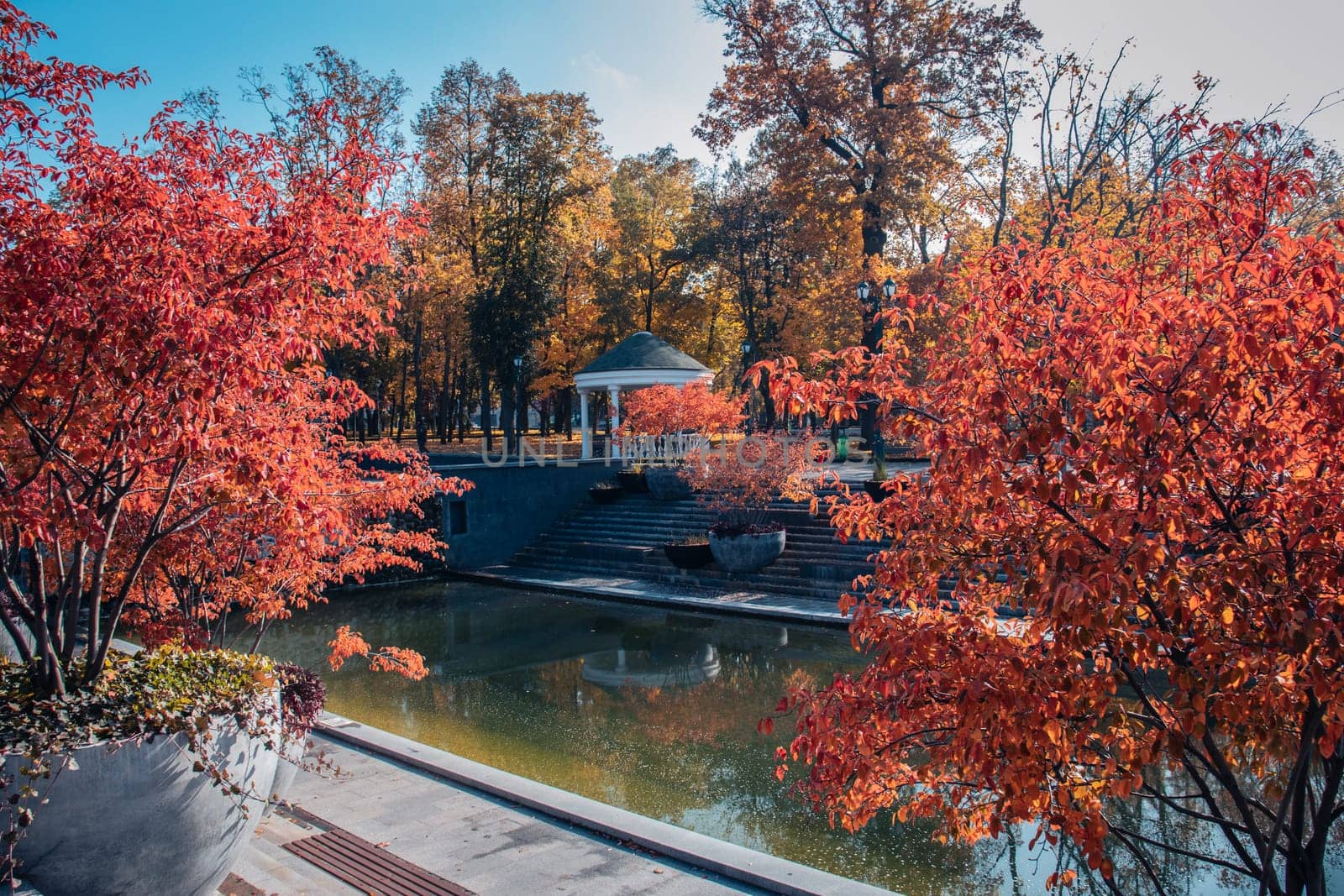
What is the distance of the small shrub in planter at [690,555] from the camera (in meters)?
16.3

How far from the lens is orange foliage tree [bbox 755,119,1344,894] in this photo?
2424mm

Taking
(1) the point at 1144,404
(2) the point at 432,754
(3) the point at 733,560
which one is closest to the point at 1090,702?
(1) the point at 1144,404

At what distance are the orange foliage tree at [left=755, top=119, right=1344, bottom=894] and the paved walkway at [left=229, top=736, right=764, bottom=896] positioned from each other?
2.04 metres

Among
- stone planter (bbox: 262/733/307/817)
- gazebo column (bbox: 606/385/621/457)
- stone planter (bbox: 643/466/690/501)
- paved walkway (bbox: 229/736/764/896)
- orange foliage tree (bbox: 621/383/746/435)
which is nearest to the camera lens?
paved walkway (bbox: 229/736/764/896)

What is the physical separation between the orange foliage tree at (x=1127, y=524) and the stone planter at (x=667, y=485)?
16.7 metres

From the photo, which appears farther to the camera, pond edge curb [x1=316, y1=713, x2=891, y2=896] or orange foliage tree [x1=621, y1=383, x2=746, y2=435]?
orange foliage tree [x1=621, y1=383, x2=746, y2=435]

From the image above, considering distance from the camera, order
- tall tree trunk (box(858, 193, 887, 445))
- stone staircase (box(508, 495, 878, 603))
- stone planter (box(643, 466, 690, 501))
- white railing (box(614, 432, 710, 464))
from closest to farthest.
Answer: stone staircase (box(508, 495, 878, 603)) < stone planter (box(643, 466, 690, 501)) < tall tree trunk (box(858, 193, 887, 445)) < white railing (box(614, 432, 710, 464))

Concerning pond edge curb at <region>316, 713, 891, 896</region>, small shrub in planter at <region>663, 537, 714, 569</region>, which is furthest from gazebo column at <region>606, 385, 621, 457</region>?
pond edge curb at <region>316, 713, 891, 896</region>

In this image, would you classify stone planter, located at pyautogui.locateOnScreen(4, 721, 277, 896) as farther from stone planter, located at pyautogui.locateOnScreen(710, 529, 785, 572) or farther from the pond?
stone planter, located at pyautogui.locateOnScreen(710, 529, 785, 572)

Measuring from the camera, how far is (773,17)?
21.7 metres

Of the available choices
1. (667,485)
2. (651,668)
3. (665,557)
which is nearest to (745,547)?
(665,557)

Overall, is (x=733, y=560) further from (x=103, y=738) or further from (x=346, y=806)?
(x=103, y=738)

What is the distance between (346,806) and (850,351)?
15.2 feet

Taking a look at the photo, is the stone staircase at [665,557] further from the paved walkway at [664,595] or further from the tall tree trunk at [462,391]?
the tall tree trunk at [462,391]
